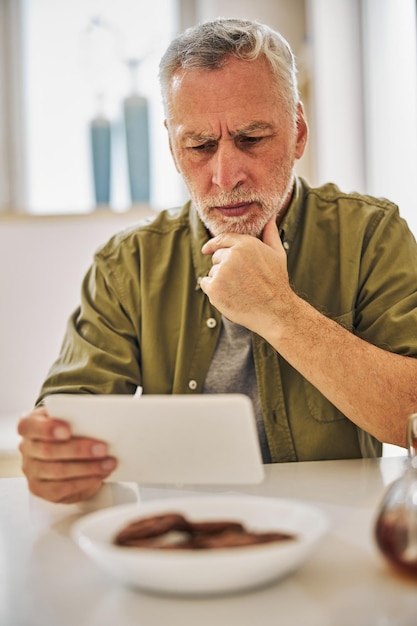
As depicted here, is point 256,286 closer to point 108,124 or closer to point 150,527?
point 150,527

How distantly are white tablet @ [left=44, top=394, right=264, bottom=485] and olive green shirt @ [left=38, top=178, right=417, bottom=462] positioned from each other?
52cm

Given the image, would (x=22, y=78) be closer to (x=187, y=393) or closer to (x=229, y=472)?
(x=187, y=393)

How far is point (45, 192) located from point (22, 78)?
0.48 metres

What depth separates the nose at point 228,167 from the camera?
5.10 ft

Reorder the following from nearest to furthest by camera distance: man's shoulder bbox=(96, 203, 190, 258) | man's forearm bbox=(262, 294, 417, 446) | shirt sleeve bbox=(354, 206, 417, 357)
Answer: man's forearm bbox=(262, 294, 417, 446) < shirt sleeve bbox=(354, 206, 417, 357) < man's shoulder bbox=(96, 203, 190, 258)

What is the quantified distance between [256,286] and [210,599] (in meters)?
0.78

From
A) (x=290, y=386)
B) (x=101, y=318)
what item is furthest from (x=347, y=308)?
(x=101, y=318)

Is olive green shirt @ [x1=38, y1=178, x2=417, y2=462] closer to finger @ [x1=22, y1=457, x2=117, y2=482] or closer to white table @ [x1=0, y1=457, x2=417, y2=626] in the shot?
finger @ [x1=22, y1=457, x2=117, y2=482]

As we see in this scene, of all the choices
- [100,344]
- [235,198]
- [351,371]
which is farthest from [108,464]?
[235,198]

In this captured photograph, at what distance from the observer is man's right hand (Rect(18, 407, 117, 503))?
3.41 feet

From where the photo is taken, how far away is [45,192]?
359cm

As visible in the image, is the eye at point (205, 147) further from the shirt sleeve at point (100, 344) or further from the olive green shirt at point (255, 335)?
the shirt sleeve at point (100, 344)

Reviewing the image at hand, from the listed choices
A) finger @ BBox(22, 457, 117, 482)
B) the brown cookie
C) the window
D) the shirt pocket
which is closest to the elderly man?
the shirt pocket

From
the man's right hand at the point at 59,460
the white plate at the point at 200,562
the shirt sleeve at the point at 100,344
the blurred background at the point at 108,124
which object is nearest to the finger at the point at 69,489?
the man's right hand at the point at 59,460
